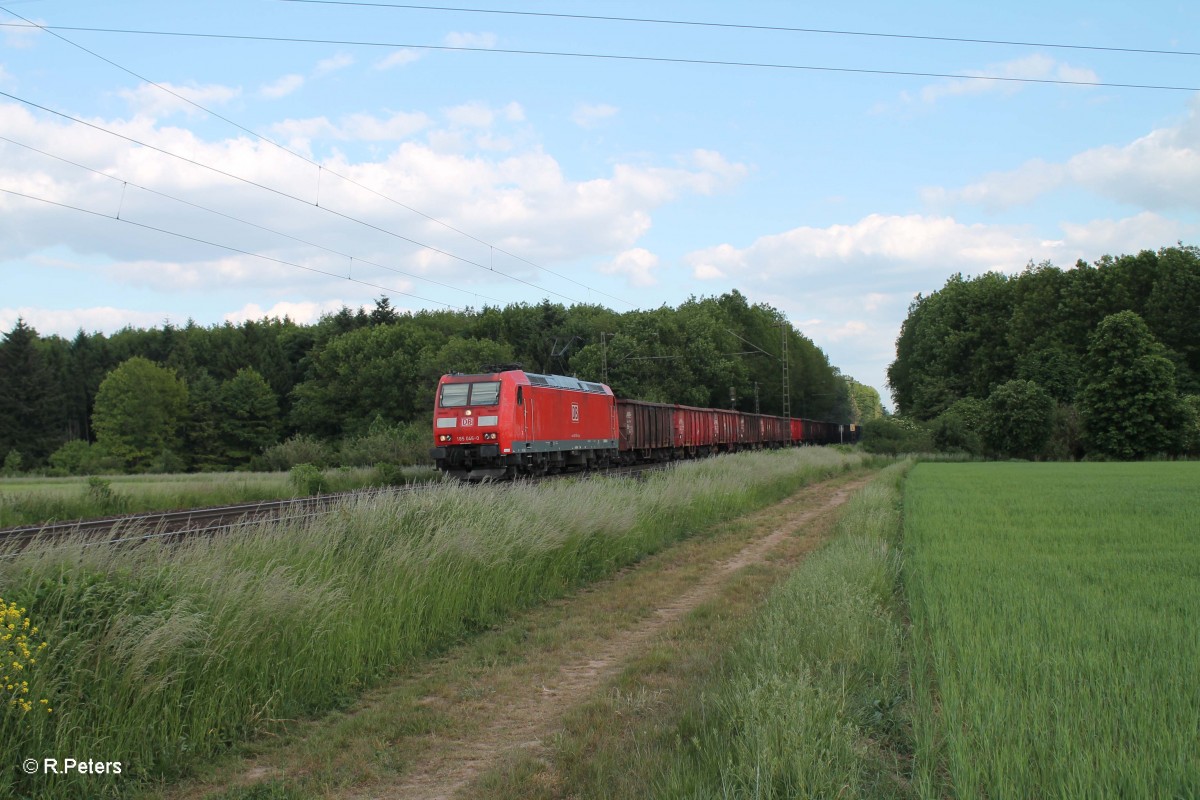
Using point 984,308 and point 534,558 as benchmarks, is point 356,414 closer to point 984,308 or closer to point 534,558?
point 984,308

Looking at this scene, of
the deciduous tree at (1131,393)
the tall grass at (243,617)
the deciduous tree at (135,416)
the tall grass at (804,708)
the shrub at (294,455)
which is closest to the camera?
the tall grass at (804,708)

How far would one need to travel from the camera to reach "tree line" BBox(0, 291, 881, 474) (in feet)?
219

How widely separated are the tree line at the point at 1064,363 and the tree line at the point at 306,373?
16667mm

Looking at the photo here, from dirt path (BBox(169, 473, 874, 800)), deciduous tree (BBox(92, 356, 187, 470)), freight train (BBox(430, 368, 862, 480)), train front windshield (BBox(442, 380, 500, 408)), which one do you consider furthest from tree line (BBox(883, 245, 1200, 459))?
deciduous tree (BBox(92, 356, 187, 470))

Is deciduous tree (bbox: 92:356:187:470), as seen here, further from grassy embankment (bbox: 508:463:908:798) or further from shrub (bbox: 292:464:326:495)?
grassy embankment (bbox: 508:463:908:798)

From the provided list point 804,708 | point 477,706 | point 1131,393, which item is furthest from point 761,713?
point 1131,393

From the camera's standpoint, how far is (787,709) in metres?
4.43

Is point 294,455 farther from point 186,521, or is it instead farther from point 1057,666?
point 1057,666

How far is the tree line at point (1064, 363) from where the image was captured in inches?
2133

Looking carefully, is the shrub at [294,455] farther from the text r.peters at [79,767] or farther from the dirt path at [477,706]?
the text r.peters at [79,767]

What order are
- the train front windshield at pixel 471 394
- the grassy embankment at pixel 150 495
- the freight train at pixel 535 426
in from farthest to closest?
the train front windshield at pixel 471 394 → the freight train at pixel 535 426 → the grassy embankment at pixel 150 495

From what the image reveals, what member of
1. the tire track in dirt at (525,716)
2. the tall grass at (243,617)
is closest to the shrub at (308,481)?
the tall grass at (243,617)

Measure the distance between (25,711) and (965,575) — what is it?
8.58 meters

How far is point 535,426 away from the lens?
2497 centimetres
